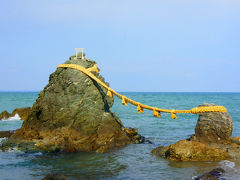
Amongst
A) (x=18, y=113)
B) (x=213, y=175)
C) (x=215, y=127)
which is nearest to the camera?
(x=213, y=175)

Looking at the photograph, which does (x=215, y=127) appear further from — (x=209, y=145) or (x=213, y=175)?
(x=213, y=175)

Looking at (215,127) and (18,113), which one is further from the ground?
(18,113)

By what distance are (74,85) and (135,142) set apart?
13.1 feet

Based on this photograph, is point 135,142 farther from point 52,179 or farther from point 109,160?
point 52,179

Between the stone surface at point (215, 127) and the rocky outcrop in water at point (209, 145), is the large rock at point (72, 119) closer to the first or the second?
the rocky outcrop in water at point (209, 145)

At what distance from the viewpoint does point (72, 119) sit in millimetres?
11281

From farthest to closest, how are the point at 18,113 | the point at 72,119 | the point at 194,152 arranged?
the point at 18,113
the point at 72,119
the point at 194,152

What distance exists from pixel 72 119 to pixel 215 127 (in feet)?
19.2

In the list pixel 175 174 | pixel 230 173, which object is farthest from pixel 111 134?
pixel 230 173

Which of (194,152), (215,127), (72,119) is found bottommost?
(194,152)

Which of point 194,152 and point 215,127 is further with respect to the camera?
point 215,127

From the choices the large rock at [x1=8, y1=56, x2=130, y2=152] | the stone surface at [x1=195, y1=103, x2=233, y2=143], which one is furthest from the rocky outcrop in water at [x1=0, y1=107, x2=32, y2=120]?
the stone surface at [x1=195, y1=103, x2=233, y2=143]

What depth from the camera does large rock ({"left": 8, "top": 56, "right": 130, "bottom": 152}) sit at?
36.2 ft

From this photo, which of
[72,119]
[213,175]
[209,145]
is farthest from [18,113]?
[213,175]
